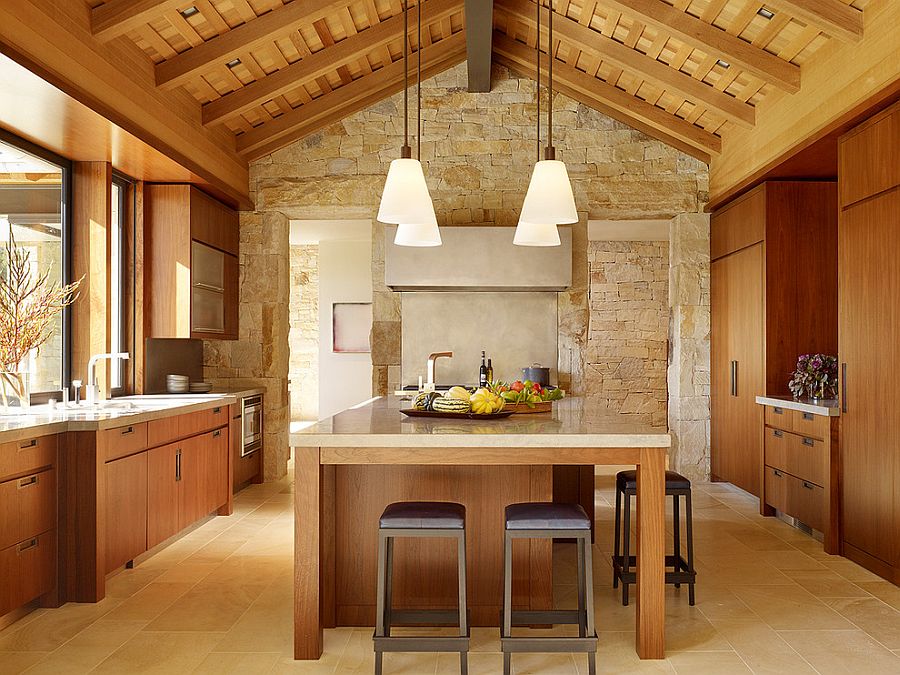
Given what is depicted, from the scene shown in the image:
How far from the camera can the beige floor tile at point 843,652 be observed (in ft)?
9.86

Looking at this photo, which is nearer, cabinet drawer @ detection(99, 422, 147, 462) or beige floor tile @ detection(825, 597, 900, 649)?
beige floor tile @ detection(825, 597, 900, 649)

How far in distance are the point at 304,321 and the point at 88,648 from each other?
9.58m

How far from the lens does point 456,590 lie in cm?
344

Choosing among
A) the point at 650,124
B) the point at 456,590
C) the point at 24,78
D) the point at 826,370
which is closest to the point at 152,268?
the point at 24,78

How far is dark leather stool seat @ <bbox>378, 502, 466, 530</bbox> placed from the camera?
2.88 meters

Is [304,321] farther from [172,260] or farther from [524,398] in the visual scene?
[524,398]

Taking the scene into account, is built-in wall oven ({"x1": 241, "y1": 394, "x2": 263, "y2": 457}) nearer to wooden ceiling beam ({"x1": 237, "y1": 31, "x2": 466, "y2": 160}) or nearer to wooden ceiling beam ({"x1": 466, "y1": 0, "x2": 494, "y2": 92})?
wooden ceiling beam ({"x1": 237, "y1": 31, "x2": 466, "y2": 160})

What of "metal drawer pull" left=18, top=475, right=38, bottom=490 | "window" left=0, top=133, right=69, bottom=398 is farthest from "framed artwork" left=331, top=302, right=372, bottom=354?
"metal drawer pull" left=18, top=475, right=38, bottom=490

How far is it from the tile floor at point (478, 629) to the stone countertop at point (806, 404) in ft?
2.69

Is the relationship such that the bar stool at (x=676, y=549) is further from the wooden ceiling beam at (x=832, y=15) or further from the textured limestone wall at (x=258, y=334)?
the textured limestone wall at (x=258, y=334)

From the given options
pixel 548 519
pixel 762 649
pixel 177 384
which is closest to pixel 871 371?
pixel 762 649

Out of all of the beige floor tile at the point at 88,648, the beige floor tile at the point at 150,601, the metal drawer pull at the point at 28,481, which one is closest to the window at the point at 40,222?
Answer: the metal drawer pull at the point at 28,481

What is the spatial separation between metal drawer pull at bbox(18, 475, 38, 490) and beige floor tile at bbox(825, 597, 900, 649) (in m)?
3.63

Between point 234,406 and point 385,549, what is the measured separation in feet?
11.9
